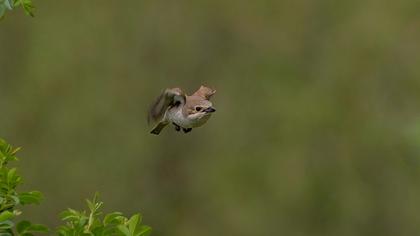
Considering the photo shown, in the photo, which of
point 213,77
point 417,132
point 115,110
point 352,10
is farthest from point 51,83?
point 417,132

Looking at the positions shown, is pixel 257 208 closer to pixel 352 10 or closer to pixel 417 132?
pixel 352 10

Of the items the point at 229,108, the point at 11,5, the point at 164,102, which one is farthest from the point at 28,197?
the point at 229,108

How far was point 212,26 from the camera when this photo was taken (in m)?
14.6

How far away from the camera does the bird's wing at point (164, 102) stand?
12.4 ft

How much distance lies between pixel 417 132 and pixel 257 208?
10.3m

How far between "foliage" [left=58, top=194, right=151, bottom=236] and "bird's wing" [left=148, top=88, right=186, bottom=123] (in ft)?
1.50

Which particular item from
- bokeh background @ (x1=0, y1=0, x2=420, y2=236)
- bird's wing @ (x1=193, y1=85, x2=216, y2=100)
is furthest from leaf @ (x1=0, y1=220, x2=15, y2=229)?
bokeh background @ (x1=0, y1=0, x2=420, y2=236)

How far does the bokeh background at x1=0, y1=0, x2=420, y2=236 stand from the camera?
46.6 ft

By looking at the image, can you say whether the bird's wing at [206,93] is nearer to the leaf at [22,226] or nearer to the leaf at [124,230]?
the leaf at [124,230]

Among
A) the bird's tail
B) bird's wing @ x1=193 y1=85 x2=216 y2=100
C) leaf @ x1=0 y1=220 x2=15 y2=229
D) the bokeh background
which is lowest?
leaf @ x1=0 y1=220 x2=15 y2=229

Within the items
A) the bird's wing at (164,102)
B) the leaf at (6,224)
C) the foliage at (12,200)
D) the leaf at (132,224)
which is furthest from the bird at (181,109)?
the leaf at (6,224)

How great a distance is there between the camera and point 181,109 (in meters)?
3.77

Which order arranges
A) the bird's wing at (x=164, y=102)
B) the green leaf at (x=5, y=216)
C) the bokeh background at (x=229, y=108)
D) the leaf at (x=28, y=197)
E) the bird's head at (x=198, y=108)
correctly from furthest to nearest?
the bokeh background at (x=229, y=108), the bird's wing at (x=164, y=102), the bird's head at (x=198, y=108), the leaf at (x=28, y=197), the green leaf at (x=5, y=216)

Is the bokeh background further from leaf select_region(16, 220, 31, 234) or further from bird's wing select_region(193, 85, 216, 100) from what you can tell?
leaf select_region(16, 220, 31, 234)
